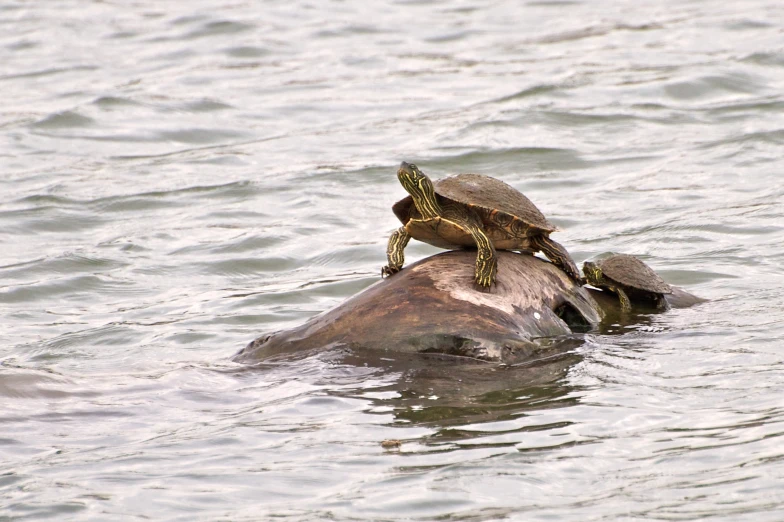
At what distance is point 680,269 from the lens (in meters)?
7.90

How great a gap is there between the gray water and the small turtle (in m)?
0.22

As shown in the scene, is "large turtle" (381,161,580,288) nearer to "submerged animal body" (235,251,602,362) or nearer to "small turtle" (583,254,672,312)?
"submerged animal body" (235,251,602,362)

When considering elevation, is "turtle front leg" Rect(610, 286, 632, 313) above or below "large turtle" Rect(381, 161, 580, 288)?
below

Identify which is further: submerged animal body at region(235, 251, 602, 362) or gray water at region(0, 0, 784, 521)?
submerged animal body at region(235, 251, 602, 362)

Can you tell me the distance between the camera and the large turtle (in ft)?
17.5

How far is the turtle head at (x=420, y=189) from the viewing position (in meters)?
5.25

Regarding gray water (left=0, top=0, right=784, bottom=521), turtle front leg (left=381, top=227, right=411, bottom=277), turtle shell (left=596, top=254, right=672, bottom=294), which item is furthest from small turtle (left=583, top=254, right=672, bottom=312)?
turtle front leg (left=381, top=227, right=411, bottom=277)

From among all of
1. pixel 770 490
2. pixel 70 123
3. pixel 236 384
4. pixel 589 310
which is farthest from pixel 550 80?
pixel 770 490

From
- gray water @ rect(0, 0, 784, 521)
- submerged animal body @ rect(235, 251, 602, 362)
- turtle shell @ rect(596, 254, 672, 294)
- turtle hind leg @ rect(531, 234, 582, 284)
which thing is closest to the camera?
gray water @ rect(0, 0, 784, 521)

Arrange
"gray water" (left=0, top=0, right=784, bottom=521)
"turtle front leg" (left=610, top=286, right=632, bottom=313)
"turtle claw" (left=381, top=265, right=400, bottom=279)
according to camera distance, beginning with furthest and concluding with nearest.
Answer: "turtle front leg" (left=610, top=286, right=632, bottom=313) < "turtle claw" (left=381, top=265, right=400, bottom=279) < "gray water" (left=0, top=0, right=784, bottom=521)

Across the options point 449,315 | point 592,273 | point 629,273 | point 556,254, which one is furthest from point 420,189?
point 629,273

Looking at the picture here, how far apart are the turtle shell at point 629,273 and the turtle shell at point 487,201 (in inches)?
25.9

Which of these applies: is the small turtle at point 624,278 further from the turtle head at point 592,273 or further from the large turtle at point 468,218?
the large turtle at point 468,218

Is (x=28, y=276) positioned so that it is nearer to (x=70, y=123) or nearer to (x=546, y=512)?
(x=70, y=123)
